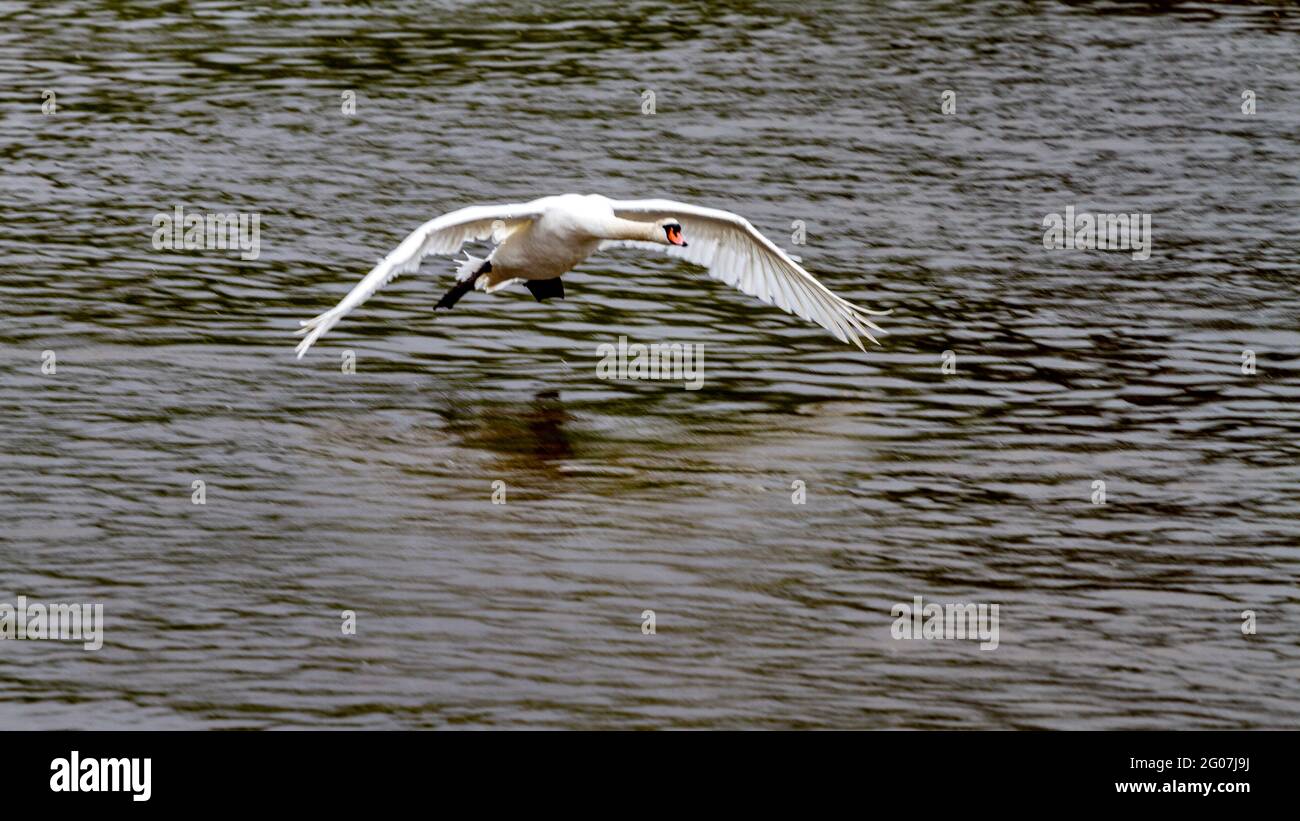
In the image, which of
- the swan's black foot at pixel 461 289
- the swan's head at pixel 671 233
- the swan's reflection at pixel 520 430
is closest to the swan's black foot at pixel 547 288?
the swan's black foot at pixel 461 289

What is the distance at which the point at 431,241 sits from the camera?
18.0 meters

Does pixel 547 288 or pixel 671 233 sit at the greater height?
pixel 671 233

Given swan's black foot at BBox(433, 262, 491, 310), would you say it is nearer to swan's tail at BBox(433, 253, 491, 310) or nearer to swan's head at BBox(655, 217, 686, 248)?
swan's tail at BBox(433, 253, 491, 310)

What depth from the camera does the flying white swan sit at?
1841cm

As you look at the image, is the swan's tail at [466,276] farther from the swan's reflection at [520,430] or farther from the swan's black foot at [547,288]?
the swan's reflection at [520,430]

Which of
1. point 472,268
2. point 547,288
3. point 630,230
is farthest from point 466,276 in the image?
point 630,230

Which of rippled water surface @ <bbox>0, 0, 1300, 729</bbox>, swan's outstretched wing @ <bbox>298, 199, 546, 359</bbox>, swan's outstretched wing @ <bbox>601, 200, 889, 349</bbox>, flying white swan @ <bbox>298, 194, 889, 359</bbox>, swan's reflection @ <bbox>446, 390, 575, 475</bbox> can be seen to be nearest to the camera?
rippled water surface @ <bbox>0, 0, 1300, 729</bbox>

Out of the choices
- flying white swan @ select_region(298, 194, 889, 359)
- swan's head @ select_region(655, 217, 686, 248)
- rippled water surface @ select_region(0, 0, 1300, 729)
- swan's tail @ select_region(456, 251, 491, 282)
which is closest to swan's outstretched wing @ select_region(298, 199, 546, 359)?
flying white swan @ select_region(298, 194, 889, 359)

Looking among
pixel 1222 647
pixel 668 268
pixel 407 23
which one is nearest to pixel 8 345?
pixel 668 268

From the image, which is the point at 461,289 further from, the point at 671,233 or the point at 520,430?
the point at 671,233

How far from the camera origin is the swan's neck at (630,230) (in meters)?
18.5

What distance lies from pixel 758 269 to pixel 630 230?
4.63 feet

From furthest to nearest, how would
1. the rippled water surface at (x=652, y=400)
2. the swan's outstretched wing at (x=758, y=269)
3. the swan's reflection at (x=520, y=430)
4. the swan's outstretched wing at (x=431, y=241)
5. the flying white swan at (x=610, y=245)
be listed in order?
1. the swan's outstretched wing at (x=758, y=269)
2. the flying white swan at (x=610, y=245)
3. the swan's reflection at (x=520, y=430)
4. the swan's outstretched wing at (x=431, y=241)
5. the rippled water surface at (x=652, y=400)
